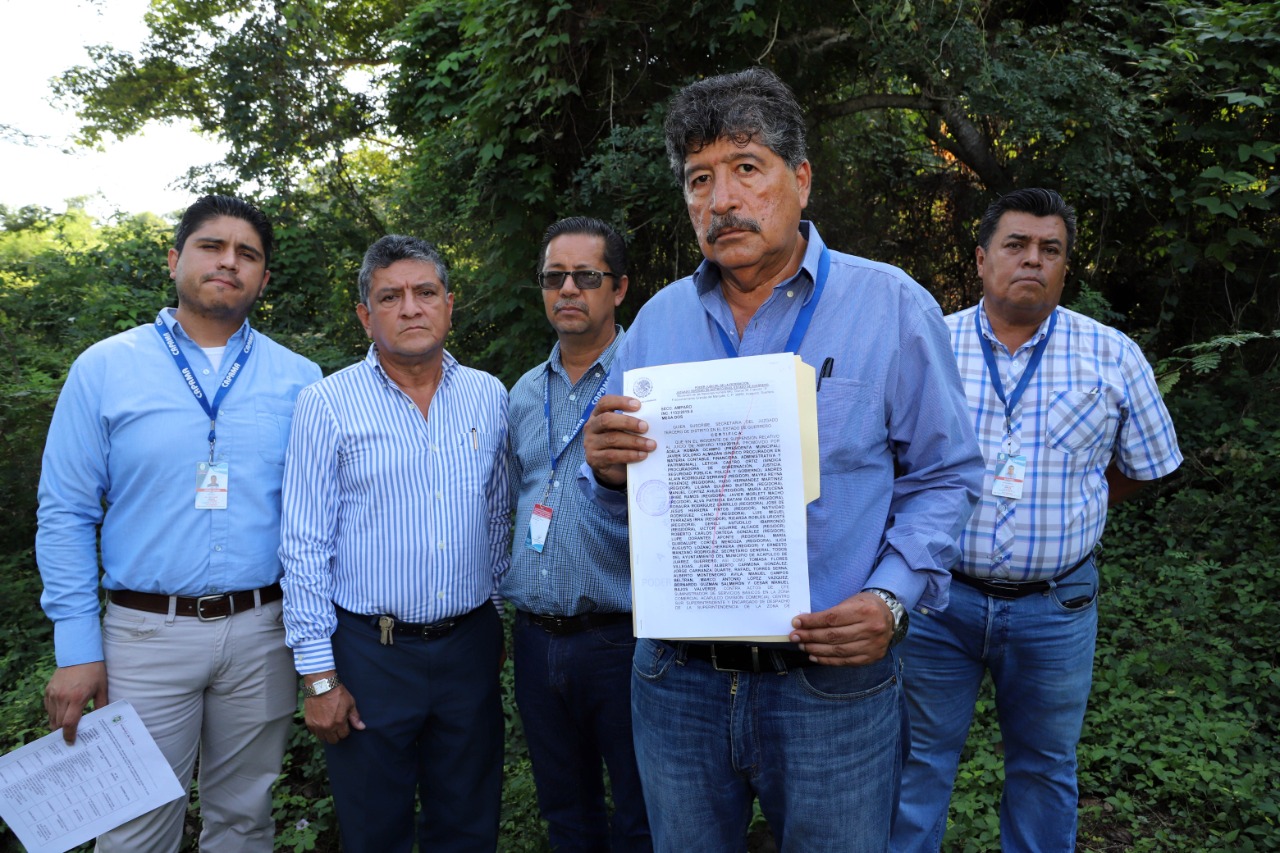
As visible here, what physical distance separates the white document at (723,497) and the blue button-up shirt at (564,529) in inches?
40.6

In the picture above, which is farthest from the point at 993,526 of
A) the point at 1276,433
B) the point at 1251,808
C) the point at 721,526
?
the point at 1276,433

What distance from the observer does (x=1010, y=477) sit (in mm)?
3039

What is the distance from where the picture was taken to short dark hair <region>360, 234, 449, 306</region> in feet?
10.2

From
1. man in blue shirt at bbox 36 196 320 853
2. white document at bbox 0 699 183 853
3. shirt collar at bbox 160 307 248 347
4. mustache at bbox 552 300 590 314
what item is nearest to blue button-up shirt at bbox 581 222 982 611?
mustache at bbox 552 300 590 314

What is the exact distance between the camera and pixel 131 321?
10.1 metres

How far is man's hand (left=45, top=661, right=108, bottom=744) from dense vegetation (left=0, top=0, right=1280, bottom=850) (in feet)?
4.65

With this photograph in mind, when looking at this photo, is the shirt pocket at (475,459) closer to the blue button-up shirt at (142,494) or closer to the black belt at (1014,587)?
the blue button-up shirt at (142,494)

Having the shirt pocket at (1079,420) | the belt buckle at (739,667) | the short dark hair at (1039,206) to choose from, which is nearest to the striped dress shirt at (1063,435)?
the shirt pocket at (1079,420)

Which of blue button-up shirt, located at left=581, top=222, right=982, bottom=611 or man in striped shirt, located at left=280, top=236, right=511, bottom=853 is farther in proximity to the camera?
man in striped shirt, located at left=280, top=236, right=511, bottom=853

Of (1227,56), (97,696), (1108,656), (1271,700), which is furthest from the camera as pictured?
(1227,56)

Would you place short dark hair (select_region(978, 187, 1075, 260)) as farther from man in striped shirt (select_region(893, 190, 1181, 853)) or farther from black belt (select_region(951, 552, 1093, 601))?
black belt (select_region(951, 552, 1093, 601))

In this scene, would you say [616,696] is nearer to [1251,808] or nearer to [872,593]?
[872,593]

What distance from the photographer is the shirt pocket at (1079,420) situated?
3.04 m

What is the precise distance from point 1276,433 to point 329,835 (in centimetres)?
659
